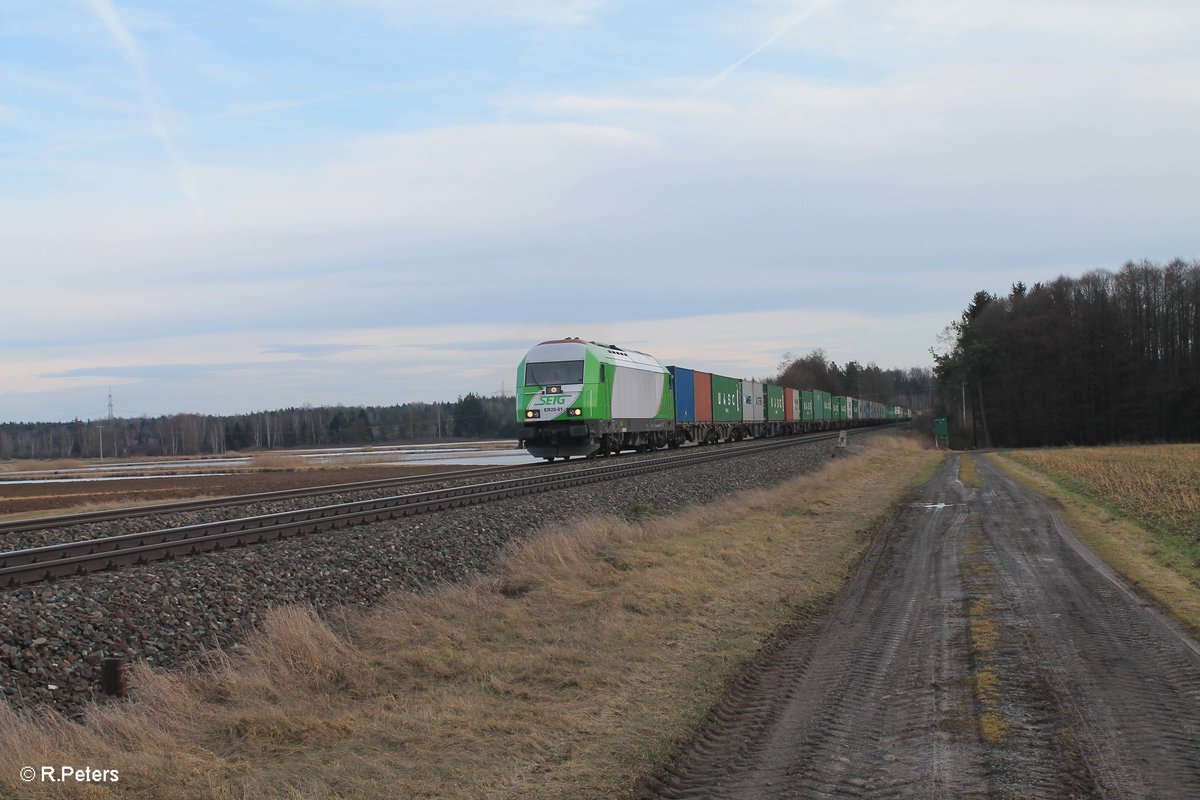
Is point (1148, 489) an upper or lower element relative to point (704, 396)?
lower

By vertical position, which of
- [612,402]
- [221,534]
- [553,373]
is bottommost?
[221,534]

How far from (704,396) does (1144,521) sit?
29.7 m

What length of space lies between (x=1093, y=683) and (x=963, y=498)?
17312 mm

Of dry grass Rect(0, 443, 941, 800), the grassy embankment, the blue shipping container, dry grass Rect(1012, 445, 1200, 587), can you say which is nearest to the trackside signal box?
the blue shipping container

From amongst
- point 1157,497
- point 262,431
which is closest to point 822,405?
point 1157,497

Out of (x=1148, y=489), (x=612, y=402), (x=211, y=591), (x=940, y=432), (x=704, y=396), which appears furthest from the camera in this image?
(x=940, y=432)

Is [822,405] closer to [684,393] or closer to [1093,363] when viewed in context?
[1093,363]

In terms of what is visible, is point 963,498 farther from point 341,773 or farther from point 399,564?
point 341,773

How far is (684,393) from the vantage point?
42.8 meters

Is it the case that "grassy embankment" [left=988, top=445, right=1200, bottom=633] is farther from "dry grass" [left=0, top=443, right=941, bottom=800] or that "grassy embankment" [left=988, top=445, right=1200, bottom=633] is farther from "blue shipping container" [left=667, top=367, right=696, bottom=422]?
"blue shipping container" [left=667, top=367, right=696, bottom=422]

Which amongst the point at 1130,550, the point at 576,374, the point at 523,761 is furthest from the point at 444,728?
the point at 576,374

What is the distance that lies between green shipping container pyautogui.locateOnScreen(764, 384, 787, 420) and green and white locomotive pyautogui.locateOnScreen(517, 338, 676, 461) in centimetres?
2844

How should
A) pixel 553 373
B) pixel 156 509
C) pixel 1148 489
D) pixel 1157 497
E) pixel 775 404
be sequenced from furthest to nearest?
pixel 775 404, pixel 553 373, pixel 1148 489, pixel 1157 497, pixel 156 509

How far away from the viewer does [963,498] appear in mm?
23172
